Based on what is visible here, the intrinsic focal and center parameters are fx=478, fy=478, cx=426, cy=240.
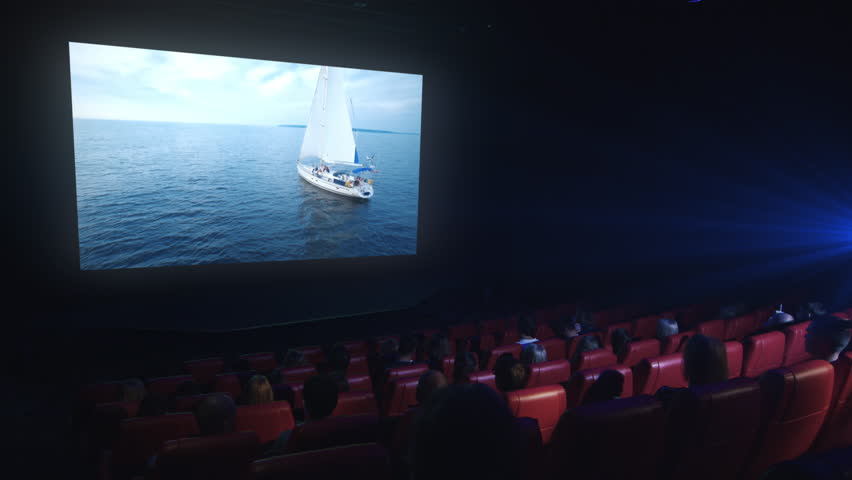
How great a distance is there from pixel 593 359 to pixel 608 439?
2.07m

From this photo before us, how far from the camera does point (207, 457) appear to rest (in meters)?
1.45

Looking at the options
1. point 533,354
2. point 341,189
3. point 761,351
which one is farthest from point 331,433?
point 341,189

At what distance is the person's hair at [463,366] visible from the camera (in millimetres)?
3081

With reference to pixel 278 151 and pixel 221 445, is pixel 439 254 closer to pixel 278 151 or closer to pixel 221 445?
pixel 278 151

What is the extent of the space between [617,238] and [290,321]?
574 cm

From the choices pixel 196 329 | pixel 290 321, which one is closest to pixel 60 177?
pixel 196 329

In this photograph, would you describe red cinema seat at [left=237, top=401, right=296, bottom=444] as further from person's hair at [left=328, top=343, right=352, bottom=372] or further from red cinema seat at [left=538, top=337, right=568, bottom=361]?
red cinema seat at [left=538, top=337, right=568, bottom=361]

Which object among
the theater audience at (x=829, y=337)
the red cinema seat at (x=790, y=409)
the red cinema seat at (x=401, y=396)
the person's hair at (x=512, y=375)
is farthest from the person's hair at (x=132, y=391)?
the theater audience at (x=829, y=337)

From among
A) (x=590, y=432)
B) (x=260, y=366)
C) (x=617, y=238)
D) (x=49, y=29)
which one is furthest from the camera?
(x=617, y=238)

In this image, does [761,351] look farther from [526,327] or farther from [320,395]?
[320,395]

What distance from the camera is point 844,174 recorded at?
6.29 m

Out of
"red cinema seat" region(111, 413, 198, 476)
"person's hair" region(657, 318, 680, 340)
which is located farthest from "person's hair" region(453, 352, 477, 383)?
"person's hair" region(657, 318, 680, 340)

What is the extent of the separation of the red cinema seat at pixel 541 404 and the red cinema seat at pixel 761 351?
69.1 inches

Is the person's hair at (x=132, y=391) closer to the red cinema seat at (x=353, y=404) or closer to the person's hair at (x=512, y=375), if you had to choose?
the red cinema seat at (x=353, y=404)
